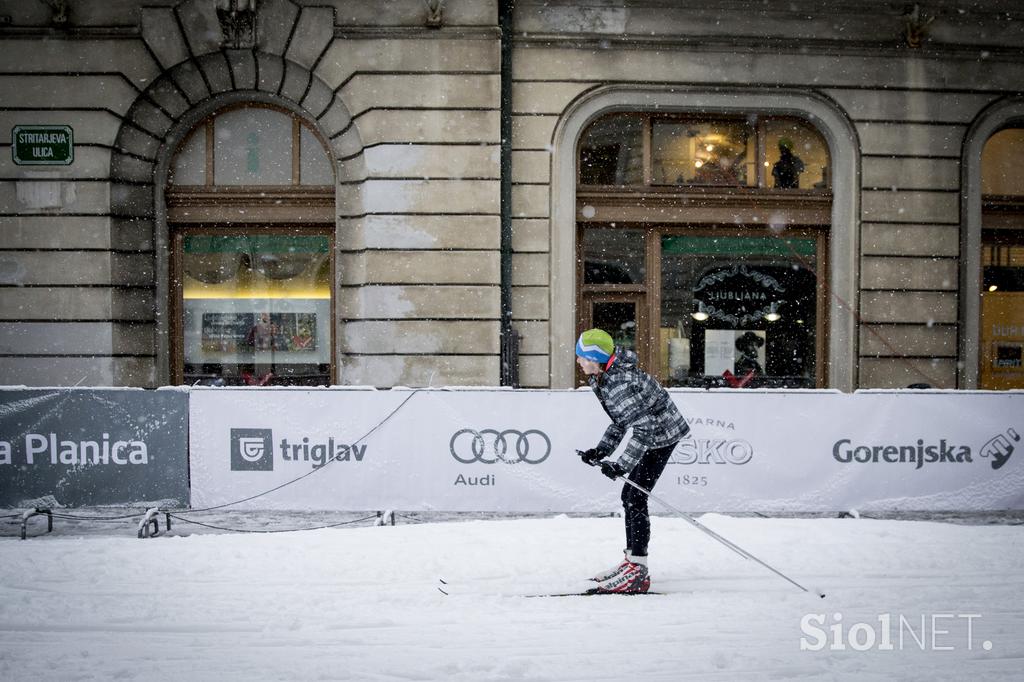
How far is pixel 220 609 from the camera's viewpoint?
549cm

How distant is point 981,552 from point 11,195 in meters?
13.3

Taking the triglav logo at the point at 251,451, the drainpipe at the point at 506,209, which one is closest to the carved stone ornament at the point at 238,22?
the drainpipe at the point at 506,209

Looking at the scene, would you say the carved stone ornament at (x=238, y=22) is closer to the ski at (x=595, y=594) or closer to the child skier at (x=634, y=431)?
the child skier at (x=634, y=431)

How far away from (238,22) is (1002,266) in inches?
507

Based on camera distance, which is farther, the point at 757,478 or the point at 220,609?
the point at 757,478

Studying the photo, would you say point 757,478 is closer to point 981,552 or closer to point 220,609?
point 981,552

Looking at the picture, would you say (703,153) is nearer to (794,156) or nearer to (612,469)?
(794,156)

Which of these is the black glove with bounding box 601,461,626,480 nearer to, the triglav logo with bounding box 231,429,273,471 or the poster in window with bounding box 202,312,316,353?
the triglav logo with bounding box 231,429,273,471

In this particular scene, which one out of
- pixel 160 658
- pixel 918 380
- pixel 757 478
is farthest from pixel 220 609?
pixel 918 380

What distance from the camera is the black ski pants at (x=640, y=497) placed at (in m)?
5.95

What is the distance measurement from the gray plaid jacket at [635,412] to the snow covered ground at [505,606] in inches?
43.8

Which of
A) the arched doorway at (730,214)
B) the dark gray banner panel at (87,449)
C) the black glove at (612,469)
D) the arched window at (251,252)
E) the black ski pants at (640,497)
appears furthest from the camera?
the arched window at (251,252)

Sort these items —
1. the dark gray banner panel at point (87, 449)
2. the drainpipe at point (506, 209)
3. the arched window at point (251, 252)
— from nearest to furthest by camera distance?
the dark gray banner panel at point (87, 449) → the drainpipe at point (506, 209) → the arched window at point (251, 252)

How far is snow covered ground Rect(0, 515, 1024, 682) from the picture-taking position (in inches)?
177
